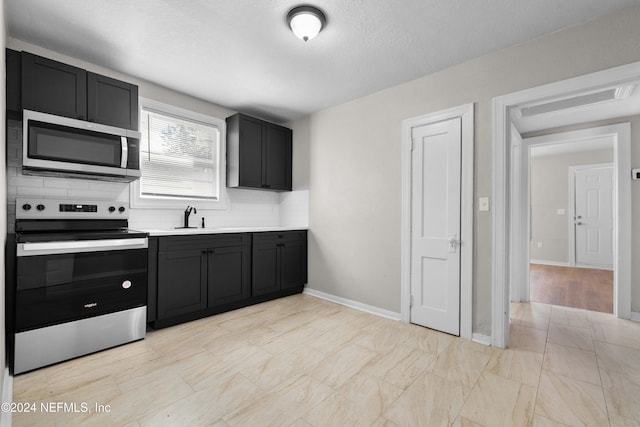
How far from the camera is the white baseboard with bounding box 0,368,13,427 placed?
1.47 meters

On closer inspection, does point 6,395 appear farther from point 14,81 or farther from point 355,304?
point 355,304

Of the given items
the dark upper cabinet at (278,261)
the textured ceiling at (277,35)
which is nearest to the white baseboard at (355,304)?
the dark upper cabinet at (278,261)

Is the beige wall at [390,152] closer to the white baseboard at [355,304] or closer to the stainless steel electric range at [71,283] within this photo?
the white baseboard at [355,304]

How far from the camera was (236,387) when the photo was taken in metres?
1.89

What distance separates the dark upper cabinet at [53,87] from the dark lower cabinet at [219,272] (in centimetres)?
126

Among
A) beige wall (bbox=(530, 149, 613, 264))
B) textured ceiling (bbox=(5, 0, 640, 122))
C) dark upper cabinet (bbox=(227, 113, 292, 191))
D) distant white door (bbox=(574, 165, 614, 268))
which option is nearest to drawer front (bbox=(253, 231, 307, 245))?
dark upper cabinet (bbox=(227, 113, 292, 191))

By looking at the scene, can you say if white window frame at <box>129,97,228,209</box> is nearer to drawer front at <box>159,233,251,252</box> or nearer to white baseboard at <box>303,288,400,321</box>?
drawer front at <box>159,233,251,252</box>

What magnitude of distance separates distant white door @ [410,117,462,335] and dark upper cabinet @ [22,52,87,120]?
3.02 m

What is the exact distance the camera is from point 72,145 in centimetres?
241

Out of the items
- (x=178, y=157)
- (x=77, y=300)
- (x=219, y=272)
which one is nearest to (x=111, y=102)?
(x=178, y=157)

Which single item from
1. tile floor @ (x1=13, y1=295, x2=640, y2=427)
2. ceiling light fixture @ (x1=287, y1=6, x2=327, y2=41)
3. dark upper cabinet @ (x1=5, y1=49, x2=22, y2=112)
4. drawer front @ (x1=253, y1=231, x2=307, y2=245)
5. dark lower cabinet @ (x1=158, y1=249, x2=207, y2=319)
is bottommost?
tile floor @ (x1=13, y1=295, x2=640, y2=427)

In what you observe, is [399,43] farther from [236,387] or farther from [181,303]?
[181,303]

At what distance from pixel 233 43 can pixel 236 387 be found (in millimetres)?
2557

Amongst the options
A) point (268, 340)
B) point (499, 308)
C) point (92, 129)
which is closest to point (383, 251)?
point (499, 308)
